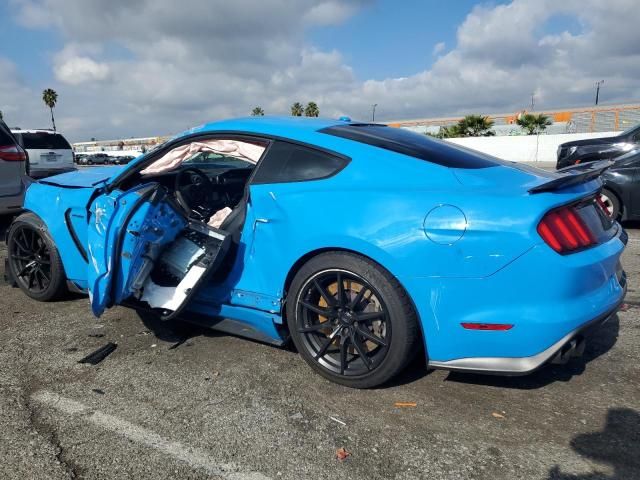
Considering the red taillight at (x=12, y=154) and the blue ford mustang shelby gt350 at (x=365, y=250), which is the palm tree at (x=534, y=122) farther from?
the blue ford mustang shelby gt350 at (x=365, y=250)

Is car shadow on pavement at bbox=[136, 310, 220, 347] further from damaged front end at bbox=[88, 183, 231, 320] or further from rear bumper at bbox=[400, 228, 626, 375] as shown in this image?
rear bumper at bbox=[400, 228, 626, 375]

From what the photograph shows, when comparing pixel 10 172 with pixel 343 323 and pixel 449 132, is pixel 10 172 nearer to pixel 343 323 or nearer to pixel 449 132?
pixel 343 323

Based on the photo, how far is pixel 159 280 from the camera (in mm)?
3596

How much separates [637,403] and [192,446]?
229cm

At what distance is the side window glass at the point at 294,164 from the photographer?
2979mm

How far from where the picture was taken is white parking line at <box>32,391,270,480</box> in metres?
2.23

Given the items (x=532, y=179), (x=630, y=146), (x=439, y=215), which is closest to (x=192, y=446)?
(x=439, y=215)

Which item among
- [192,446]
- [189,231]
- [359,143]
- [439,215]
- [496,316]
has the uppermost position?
→ [359,143]

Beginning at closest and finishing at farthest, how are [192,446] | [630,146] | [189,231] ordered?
1. [192,446]
2. [189,231]
3. [630,146]

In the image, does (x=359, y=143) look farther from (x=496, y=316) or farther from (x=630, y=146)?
(x=630, y=146)

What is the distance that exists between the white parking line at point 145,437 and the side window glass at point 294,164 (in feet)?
5.02

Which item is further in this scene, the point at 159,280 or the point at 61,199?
the point at 61,199

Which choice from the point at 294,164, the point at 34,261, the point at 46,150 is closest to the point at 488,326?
the point at 294,164

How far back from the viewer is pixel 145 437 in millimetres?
2482
